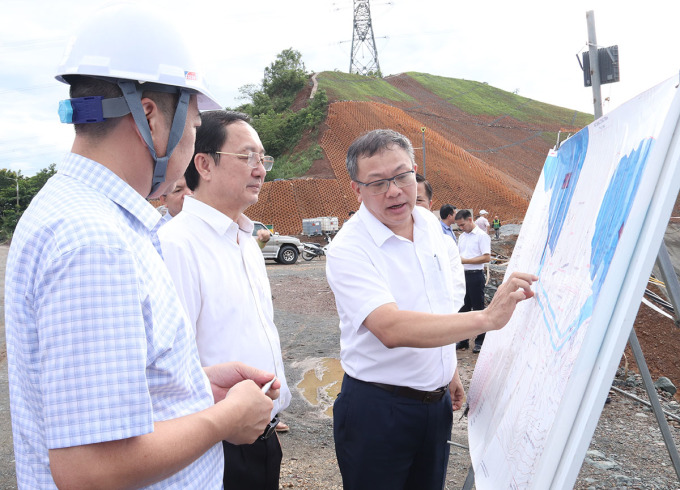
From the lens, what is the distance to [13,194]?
46219mm

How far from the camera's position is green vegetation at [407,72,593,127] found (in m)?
58.8

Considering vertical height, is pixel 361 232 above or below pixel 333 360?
above

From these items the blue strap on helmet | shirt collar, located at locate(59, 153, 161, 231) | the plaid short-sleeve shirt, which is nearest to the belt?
the plaid short-sleeve shirt

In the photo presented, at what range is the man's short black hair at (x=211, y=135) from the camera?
246 cm

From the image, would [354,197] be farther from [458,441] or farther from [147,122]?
[147,122]

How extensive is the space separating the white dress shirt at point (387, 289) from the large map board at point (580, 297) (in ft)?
0.94

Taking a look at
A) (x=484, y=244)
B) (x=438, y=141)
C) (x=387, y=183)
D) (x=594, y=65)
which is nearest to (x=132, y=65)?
(x=387, y=183)

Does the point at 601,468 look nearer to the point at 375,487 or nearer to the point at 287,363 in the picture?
the point at 375,487

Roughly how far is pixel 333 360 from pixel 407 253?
454 cm

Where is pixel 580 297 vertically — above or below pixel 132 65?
below

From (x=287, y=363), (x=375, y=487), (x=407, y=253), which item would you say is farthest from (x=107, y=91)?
(x=287, y=363)

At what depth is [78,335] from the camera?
36.4 inches

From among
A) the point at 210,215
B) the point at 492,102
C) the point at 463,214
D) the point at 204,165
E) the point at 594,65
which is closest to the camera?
the point at 210,215

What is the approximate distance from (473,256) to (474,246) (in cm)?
14
